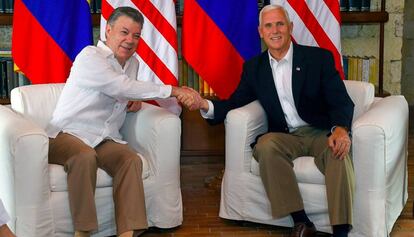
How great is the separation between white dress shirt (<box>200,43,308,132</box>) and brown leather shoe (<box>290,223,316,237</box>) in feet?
1.70

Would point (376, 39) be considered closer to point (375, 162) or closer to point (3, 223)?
point (375, 162)

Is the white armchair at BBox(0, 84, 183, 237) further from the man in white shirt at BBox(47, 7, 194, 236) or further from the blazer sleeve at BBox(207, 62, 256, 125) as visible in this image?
the blazer sleeve at BBox(207, 62, 256, 125)

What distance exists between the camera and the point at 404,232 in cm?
380

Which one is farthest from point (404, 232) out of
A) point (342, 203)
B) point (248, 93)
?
point (248, 93)

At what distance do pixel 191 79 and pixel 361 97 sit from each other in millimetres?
1525

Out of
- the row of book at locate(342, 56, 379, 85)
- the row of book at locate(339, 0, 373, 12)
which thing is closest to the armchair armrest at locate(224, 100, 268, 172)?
the row of book at locate(342, 56, 379, 85)

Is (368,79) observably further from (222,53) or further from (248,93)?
(248,93)

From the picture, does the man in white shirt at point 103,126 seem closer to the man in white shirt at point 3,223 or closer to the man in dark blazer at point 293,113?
the man in dark blazer at point 293,113

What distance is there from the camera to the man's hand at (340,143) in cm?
352

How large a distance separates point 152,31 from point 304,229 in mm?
1668

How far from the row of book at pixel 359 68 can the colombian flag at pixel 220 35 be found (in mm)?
786

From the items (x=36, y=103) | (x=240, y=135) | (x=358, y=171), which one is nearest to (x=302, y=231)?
(x=358, y=171)

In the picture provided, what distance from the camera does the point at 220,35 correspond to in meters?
4.77

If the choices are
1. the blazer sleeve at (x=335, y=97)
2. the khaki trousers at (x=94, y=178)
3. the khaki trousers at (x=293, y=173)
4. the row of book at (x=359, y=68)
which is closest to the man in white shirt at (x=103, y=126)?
the khaki trousers at (x=94, y=178)
